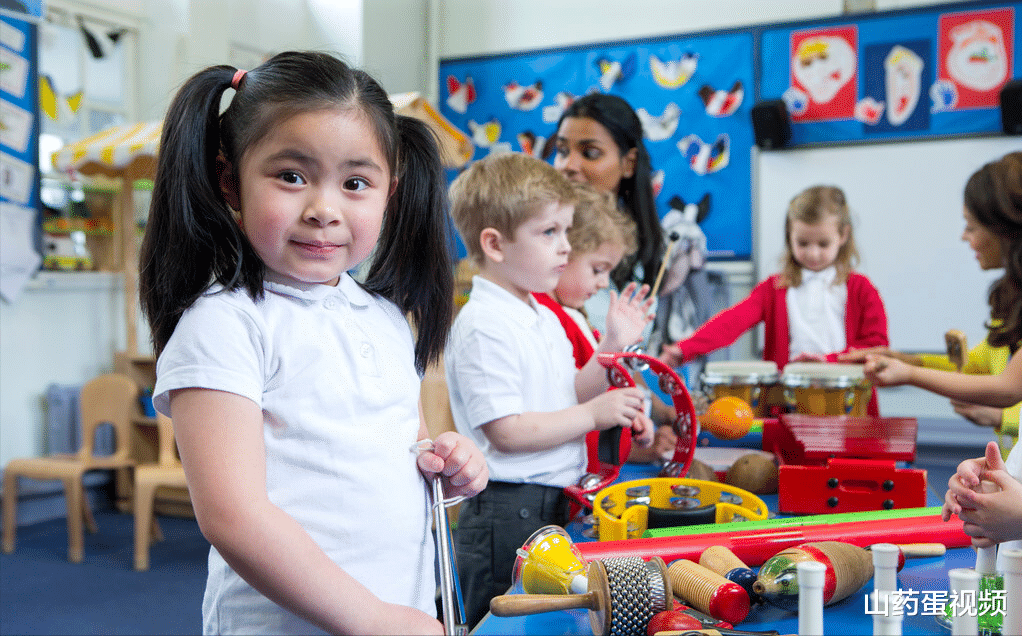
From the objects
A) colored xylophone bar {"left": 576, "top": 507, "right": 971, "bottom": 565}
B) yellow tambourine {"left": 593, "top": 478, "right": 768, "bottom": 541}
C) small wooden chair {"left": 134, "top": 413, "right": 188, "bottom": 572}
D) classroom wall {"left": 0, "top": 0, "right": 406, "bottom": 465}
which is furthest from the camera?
classroom wall {"left": 0, "top": 0, "right": 406, "bottom": 465}

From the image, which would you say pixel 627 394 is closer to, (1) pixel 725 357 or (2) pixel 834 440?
(2) pixel 834 440

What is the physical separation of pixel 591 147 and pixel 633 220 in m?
0.24

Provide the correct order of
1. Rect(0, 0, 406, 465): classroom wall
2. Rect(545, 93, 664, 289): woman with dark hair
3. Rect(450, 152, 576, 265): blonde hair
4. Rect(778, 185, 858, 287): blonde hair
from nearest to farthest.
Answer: Rect(450, 152, 576, 265): blonde hair < Rect(545, 93, 664, 289): woman with dark hair < Rect(778, 185, 858, 287): blonde hair < Rect(0, 0, 406, 465): classroom wall

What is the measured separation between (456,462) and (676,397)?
2.18 ft

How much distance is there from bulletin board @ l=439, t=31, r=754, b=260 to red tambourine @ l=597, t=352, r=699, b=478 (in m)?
3.30

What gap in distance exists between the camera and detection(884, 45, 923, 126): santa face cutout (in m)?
4.23

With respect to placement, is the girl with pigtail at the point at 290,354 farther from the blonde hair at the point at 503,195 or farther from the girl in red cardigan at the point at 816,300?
the girl in red cardigan at the point at 816,300

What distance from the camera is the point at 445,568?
2.63 ft

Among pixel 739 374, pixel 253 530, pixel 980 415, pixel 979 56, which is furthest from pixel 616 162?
pixel 979 56

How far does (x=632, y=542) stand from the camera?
99 cm

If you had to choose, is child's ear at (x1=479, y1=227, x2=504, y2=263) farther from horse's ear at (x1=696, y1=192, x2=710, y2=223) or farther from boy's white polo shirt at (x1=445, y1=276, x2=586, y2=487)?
horse's ear at (x1=696, y1=192, x2=710, y2=223)

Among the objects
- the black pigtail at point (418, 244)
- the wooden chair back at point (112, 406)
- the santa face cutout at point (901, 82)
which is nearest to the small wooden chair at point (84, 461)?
the wooden chair back at point (112, 406)

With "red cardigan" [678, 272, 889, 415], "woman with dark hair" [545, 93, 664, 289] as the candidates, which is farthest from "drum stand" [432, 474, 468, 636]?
"red cardigan" [678, 272, 889, 415]

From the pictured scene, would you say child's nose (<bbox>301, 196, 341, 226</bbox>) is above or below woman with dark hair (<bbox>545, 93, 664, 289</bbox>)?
below
